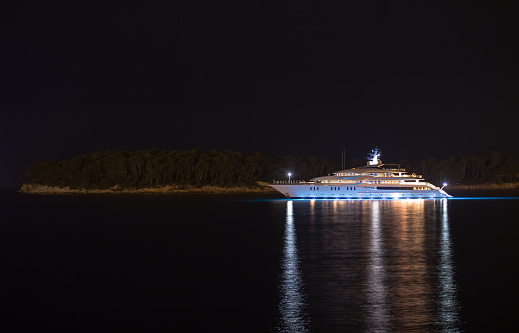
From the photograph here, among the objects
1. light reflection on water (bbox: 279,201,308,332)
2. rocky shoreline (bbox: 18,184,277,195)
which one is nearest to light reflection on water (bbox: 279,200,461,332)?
light reflection on water (bbox: 279,201,308,332)

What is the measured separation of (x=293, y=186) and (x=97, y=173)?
6870 centimetres

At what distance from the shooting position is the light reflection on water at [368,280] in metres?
19.8

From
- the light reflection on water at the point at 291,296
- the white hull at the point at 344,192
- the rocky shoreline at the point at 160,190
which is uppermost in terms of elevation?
the rocky shoreline at the point at 160,190

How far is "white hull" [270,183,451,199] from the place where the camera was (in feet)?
312

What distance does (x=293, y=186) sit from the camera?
9750cm

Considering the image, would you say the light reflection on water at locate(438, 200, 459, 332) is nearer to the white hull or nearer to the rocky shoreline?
the white hull

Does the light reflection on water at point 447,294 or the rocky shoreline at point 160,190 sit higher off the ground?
the rocky shoreline at point 160,190

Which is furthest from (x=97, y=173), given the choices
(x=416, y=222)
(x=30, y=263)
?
(x=30, y=263)

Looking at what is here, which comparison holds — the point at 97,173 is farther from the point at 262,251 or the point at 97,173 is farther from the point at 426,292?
the point at 426,292

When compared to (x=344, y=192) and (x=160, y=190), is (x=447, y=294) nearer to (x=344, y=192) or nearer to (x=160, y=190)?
(x=344, y=192)

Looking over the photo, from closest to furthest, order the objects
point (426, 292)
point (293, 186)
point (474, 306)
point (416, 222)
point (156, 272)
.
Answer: point (474, 306), point (426, 292), point (156, 272), point (416, 222), point (293, 186)

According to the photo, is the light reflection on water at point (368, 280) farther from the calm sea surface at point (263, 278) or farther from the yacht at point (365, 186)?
the yacht at point (365, 186)

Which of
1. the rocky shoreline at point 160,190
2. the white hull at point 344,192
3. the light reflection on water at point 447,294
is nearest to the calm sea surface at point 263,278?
the light reflection on water at point 447,294

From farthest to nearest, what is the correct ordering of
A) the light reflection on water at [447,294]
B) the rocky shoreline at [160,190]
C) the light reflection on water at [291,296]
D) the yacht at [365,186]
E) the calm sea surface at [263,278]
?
the rocky shoreline at [160,190]
the yacht at [365,186]
the calm sea surface at [263,278]
the light reflection on water at [447,294]
the light reflection on water at [291,296]
